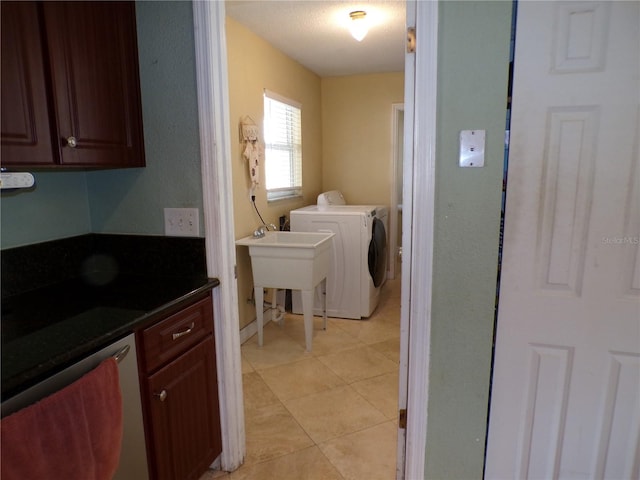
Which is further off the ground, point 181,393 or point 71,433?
point 71,433

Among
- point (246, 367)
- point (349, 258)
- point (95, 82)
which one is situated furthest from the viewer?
point (349, 258)

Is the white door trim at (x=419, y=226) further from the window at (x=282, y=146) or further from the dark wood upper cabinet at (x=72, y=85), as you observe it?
the window at (x=282, y=146)

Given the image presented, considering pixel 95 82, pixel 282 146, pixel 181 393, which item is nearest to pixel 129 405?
pixel 181 393

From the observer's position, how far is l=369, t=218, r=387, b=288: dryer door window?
3.53 m

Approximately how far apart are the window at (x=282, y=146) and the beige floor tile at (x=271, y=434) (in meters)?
1.94

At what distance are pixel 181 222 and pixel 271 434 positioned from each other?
1.18m

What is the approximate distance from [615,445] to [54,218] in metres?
2.16

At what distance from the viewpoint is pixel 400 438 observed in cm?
148

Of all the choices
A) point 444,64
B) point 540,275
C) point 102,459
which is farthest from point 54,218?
point 540,275

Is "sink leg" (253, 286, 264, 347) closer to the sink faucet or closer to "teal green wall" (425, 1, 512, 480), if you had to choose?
the sink faucet

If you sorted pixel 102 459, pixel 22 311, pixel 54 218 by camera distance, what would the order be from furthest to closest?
A: pixel 54 218, pixel 22 311, pixel 102 459

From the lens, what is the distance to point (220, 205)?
158 centimetres

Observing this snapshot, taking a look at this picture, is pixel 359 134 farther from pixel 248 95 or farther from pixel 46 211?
pixel 46 211

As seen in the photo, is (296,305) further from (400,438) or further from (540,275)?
(540,275)
